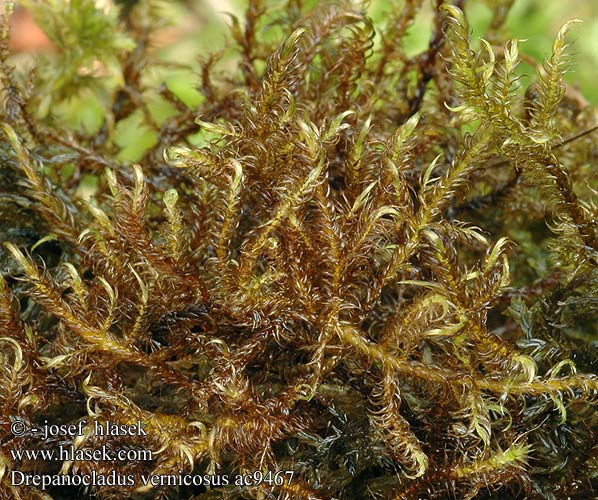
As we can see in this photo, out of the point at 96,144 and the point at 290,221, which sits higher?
the point at 290,221

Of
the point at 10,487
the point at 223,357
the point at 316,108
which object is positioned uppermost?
the point at 316,108

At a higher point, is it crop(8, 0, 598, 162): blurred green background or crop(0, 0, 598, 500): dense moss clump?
crop(0, 0, 598, 500): dense moss clump

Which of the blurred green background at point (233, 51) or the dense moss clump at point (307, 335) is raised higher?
the dense moss clump at point (307, 335)

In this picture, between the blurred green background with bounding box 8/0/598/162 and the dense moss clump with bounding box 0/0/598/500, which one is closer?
the dense moss clump with bounding box 0/0/598/500

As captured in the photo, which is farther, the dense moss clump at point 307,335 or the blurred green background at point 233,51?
the blurred green background at point 233,51

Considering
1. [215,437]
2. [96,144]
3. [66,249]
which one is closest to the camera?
[215,437]

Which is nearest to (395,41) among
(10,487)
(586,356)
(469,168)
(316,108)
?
(316,108)

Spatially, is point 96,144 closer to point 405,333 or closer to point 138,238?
point 138,238

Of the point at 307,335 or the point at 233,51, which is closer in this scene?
the point at 307,335

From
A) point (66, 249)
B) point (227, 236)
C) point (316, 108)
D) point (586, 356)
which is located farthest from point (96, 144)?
point (586, 356)

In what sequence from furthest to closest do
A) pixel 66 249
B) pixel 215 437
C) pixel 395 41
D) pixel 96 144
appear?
1. pixel 96 144
2. pixel 395 41
3. pixel 66 249
4. pixel 215 437

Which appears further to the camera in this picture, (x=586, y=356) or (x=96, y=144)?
(x=96, y=144)
